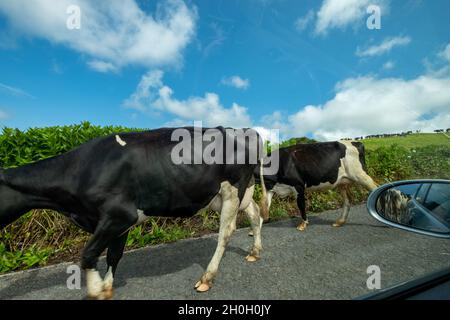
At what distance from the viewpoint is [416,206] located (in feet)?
7.88

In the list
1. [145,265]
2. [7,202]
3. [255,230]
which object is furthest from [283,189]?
[7,202]

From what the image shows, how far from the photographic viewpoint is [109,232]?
3.29 meters

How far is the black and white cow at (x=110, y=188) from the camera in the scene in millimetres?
3326

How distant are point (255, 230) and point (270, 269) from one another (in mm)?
800

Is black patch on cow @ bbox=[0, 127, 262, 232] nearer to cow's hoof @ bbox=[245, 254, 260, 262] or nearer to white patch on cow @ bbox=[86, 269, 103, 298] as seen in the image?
white patch on cow @ bbox=[86, 269, 103, 298]

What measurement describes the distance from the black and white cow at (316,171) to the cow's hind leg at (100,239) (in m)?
4.06

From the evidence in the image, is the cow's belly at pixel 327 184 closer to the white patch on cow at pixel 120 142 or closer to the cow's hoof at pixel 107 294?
the white patch on cow at pixel 120 142

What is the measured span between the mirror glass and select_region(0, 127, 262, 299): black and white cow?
6.48 feet

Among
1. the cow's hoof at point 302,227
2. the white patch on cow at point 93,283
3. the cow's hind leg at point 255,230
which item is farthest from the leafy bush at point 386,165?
the white patch on cow at point 93,283

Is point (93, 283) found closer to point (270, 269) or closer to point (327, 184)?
point (270, 269)

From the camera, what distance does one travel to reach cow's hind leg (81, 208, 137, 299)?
3.27m
